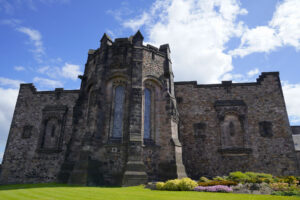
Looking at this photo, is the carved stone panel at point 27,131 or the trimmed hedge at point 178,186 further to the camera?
the carved stone panel at point 27,131

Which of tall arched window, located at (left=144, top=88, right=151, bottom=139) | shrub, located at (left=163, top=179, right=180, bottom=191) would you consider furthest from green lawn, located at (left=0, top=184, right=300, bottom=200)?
tall arched window, located at (left=144, top=88, right=151, bottom=139)

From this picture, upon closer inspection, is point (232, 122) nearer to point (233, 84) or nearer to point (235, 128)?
point (235, 128)

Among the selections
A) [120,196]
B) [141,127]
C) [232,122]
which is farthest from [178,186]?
[232,122]

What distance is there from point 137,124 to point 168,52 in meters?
7.21

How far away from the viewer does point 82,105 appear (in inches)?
635

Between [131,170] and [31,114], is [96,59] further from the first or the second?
[31,114]

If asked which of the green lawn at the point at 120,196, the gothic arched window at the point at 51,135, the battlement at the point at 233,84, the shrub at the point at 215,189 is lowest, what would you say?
the green lawn at the point at 120,196

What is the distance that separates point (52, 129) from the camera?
22625mm

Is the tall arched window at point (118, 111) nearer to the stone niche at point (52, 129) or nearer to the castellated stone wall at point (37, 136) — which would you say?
the castellated stone wall at point (37, 136)

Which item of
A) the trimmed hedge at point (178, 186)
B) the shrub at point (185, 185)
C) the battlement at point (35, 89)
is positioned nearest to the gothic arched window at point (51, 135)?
the battlement at point (35, 89)

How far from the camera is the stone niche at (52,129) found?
856 inches

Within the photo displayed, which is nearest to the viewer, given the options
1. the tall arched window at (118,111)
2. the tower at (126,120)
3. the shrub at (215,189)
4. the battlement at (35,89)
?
the shrub at (215,189)

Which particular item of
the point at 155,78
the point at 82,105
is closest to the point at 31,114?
the point at 82,105

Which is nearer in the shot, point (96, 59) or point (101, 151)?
point (101, 151)
